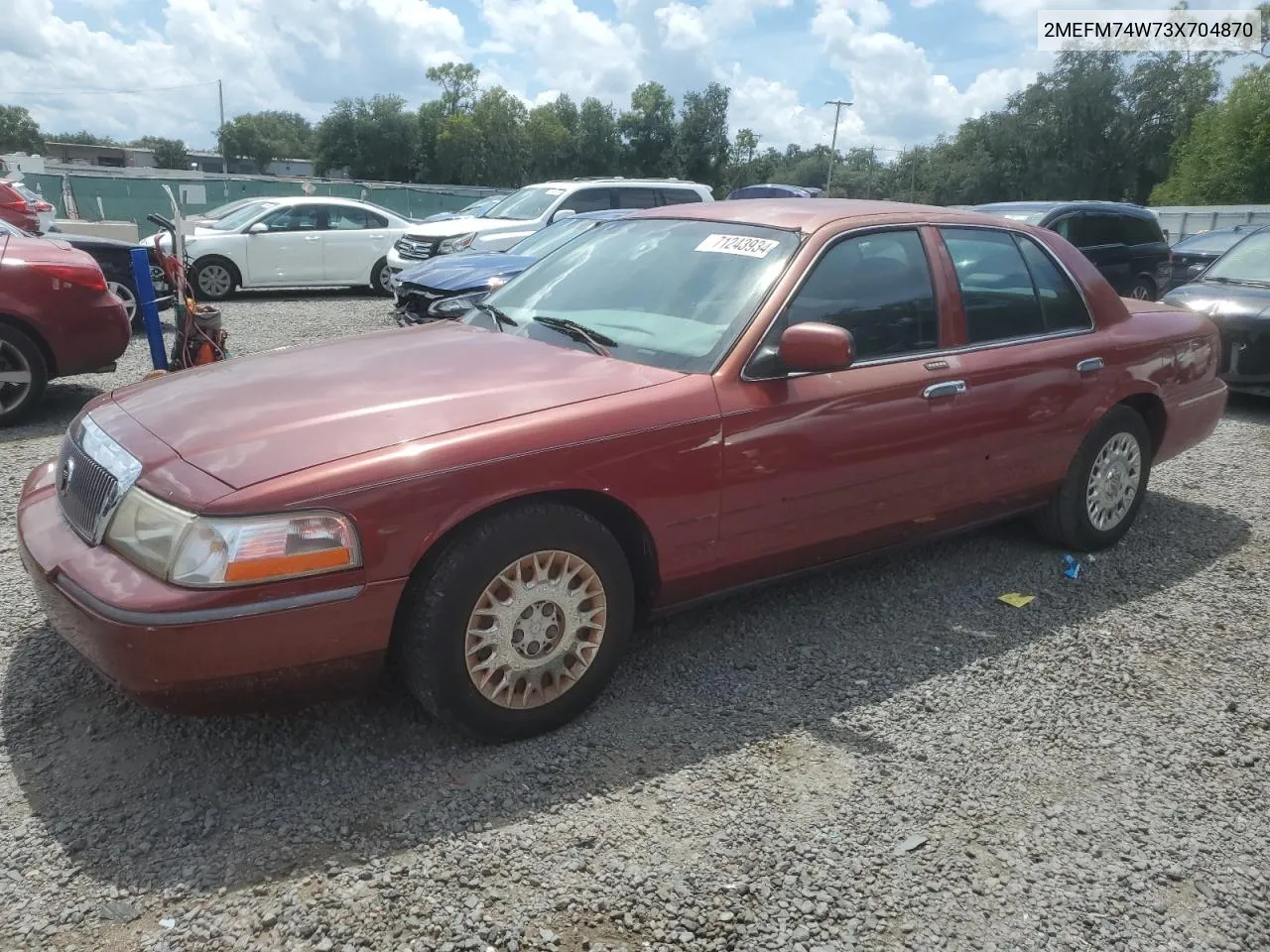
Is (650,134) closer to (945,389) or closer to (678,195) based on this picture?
(678,195)

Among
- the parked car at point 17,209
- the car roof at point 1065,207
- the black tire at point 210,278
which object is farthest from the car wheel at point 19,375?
the car roof at point 1065,207

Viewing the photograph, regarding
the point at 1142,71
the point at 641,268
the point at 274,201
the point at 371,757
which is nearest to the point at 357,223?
the point at 274,201

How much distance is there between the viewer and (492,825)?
2723mm

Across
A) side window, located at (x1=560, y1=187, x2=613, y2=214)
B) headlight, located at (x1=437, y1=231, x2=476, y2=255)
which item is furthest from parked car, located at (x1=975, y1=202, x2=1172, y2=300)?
headlight, located at (x1=437, y1=231, x2=476, y2=255)

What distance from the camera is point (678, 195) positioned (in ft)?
48.1

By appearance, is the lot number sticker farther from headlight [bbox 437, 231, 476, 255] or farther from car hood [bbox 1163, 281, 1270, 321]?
headlight [bbox 437, 231, 476, 255]

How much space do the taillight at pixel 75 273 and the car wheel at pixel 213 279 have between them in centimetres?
707

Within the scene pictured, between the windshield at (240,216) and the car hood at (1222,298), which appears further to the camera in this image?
the windshield at (240,216)

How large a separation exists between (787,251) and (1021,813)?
2.04m

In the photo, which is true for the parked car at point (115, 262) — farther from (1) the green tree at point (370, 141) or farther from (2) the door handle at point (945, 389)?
(1) the green tree at point (370, 141)

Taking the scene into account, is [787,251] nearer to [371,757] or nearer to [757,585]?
[757,585]

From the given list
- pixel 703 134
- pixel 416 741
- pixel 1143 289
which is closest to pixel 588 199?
pixel 1143 289

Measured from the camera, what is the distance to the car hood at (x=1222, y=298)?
817 cm

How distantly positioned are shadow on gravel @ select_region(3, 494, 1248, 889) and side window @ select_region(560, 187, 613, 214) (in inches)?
417
